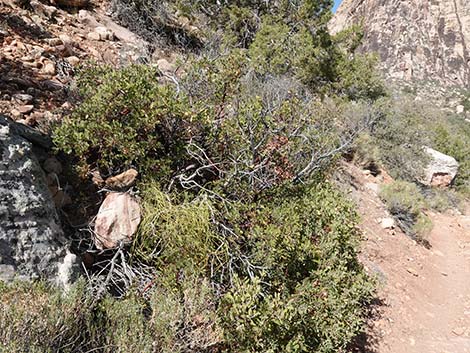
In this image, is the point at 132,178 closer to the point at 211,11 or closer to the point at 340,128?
the point at 340,128

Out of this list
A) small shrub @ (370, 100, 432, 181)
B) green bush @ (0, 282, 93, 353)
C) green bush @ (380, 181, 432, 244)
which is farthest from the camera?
small shrub @ (370, 100, 432, 181)

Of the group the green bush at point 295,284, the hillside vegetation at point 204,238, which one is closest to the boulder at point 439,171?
the hillside vegetation at point 204,238

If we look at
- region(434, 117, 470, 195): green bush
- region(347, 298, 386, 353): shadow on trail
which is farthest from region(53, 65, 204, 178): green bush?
region(434, 117, 470, 195): green bush

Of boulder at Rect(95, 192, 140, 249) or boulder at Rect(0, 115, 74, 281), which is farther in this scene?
boulder at Rect(95, 192, 140, 249)

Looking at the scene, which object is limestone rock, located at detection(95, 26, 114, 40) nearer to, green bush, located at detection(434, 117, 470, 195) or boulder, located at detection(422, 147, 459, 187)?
boulder, located at detection(422, 147, 459, 187)

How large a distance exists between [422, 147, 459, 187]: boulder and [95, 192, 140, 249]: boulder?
1025cm

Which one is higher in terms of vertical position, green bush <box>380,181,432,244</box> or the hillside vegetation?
the hillside vegetation

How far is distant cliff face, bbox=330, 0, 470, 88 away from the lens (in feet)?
117

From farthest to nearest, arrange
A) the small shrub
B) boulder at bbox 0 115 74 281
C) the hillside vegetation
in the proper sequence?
the small shrub → boulder at bbox 0 115 74 281 → the hillside vegetation

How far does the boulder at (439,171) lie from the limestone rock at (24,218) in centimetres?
1084

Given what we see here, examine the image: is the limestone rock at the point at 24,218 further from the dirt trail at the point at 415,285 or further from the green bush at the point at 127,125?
the dirt trail at the point at 415,285

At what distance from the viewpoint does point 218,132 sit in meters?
3.53

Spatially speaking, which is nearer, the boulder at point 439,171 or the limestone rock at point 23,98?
the limestone rock at point 23,98

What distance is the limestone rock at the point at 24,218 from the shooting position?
7.00 feet
